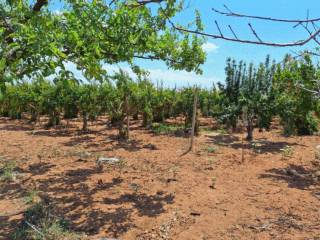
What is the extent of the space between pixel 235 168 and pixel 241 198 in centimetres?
203

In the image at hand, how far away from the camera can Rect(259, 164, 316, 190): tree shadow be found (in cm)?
793

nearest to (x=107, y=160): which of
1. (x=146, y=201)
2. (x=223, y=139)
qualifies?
(x=146, y=201)

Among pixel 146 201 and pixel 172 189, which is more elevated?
pixel 172 189

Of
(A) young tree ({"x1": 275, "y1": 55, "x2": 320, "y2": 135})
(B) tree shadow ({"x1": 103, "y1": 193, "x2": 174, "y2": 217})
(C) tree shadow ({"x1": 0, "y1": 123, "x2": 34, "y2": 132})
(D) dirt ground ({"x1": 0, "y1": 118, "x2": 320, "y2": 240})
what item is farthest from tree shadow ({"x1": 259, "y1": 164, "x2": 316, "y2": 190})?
(C) tree shadow ({"x1": 0, "y1": 123, "x2": 34, "y2": 132})

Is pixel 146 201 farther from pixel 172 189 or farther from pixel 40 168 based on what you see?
pixel 40 168

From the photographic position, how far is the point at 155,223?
5980 millimetres

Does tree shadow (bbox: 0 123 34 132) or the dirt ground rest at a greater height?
tree shadow (bbox: 0 123 34 132)

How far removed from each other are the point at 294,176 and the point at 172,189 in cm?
284

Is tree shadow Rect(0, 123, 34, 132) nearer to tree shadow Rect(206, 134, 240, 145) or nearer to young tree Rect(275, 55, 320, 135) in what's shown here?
tree shadow Rect(206, 134, 240, 145)

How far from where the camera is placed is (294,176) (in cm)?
855

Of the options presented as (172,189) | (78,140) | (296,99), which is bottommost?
(172,189)

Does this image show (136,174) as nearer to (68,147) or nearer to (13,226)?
(13,226)

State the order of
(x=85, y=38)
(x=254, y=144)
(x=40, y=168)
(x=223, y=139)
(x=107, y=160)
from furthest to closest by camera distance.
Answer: (x=223, y=139) → (x=254, y=144) → (x=107, y=160) → (x=40, y=168) → (x=85, y=38)

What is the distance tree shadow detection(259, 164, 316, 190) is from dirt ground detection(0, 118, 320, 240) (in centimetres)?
2
